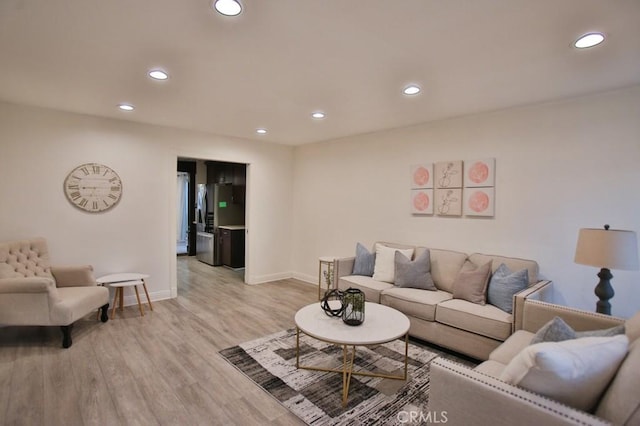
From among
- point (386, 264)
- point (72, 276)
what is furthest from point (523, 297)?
point (72, 276)

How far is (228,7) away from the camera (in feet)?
5.52

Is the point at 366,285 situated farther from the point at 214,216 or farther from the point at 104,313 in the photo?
the point at 214,216

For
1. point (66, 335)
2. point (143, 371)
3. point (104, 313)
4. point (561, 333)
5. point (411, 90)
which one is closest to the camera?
point (561, 333)

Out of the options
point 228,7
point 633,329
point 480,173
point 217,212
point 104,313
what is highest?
point 228,7

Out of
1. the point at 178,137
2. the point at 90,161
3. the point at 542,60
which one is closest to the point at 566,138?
the point at 542,60

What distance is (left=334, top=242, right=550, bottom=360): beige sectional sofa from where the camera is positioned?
8.80 feet

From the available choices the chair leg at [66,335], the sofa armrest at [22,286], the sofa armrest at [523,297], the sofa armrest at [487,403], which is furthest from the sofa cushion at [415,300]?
the sofa armrest at [22,286]

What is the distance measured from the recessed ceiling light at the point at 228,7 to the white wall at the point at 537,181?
296 cm

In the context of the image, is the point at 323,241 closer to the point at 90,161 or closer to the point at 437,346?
the point at 437,346

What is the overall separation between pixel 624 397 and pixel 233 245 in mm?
6280

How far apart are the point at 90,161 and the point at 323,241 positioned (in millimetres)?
3554

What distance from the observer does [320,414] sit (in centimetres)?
212

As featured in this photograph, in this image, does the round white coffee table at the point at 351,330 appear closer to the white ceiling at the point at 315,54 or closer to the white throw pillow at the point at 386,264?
the white throw pillow at the point at 386,264

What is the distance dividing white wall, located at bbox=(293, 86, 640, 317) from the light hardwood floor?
2.18m
